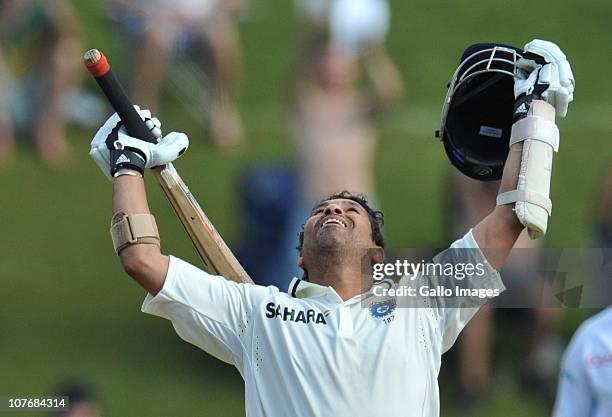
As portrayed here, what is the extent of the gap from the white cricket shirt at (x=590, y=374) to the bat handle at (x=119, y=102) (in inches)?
58.1

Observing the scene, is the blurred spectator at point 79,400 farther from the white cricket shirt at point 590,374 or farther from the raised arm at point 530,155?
the white cricket shirt at point 590,374

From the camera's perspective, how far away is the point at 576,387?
3.81 m

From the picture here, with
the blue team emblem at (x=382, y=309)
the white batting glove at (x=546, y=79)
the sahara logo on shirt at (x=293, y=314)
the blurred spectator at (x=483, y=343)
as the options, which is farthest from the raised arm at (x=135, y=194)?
the blurred spectator at (x=483, y=343)

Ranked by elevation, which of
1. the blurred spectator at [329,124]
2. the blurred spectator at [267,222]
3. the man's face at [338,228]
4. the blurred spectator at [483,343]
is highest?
the blurred spectator at [329,124]

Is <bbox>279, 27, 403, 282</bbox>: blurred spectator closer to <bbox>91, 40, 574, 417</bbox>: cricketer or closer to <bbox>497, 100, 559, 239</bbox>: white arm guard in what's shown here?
<bbox>91, 40, 574, 417</bbox>: cricketer

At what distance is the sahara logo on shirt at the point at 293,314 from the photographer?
400 centimetres

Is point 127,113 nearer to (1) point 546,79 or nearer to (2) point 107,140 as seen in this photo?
(2) point 107,140

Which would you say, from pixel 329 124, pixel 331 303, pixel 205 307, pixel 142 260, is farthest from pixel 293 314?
pixel 329 124

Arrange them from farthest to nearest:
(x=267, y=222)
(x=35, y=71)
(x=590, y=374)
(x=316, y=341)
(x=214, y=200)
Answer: (x=214, y=200)
(x=35, y=71)
(x=267, y=222)
(x=316, y=341)
(x=590, y=374)

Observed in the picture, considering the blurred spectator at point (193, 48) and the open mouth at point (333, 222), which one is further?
the blurred spectator at point (193, 48)

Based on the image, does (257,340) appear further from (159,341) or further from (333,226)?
(159,341)

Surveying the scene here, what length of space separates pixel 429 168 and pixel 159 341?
277cm

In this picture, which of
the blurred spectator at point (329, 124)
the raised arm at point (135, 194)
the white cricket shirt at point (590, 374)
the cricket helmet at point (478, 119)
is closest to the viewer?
the white cricket shirt at point (590, 374)

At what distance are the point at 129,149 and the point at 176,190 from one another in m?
0.28
